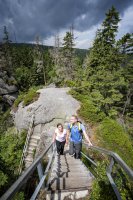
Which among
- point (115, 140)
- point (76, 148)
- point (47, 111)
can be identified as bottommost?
point (115, 140)

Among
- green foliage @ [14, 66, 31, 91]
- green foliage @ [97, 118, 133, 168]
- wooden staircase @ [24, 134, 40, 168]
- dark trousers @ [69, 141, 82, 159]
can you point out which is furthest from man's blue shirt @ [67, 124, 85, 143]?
green foliage @ [14, 66, 31, 91]

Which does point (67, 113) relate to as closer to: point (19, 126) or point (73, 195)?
point (19, 126)

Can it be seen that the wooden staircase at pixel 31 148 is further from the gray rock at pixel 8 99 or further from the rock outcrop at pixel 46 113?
the gray rock at pixel 8 99

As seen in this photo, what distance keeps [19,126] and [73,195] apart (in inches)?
544

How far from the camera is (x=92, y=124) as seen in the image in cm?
1491

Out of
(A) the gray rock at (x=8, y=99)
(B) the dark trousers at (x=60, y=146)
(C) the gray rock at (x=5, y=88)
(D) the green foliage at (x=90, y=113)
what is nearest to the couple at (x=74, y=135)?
(B) the dark trousers at (x=60, y=146)

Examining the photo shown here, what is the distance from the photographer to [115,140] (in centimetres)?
1273

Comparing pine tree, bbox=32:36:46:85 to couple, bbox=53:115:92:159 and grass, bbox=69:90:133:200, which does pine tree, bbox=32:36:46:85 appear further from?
couple, bbox=53:115:92:159

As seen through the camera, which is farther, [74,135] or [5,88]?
[5,88]

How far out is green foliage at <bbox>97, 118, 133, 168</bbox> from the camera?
12.0 meters

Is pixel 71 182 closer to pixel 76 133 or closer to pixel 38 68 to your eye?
pixel 76 133

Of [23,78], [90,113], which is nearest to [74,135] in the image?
[90,113]

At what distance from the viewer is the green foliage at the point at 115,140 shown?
39.4ft

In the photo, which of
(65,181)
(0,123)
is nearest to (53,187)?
(65,181)
